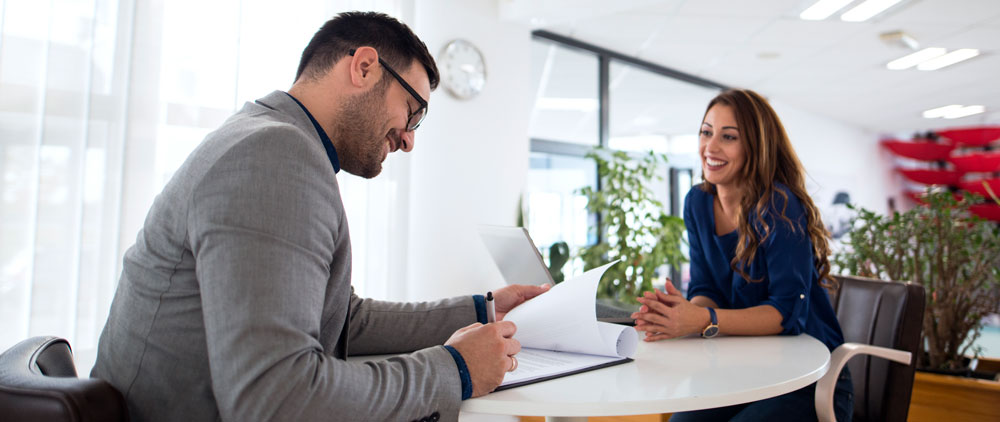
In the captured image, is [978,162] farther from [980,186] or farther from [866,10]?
[866,10]

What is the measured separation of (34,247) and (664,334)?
2175 millimetres

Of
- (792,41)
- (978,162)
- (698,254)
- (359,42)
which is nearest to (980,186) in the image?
(978,162)

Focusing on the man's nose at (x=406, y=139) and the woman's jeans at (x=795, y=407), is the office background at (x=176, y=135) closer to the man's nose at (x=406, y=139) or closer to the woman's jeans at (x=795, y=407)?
the man's nose at (x=406, y=139)

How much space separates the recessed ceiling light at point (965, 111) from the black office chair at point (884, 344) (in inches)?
316

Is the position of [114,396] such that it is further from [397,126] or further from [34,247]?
[34,247]

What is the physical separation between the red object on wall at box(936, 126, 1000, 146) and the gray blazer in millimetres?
11227

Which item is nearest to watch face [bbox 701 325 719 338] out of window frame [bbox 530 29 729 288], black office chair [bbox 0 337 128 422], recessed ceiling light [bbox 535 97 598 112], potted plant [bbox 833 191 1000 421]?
black office chair [bbox 0 337 128 422]

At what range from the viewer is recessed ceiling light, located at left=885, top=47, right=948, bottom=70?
534 cm

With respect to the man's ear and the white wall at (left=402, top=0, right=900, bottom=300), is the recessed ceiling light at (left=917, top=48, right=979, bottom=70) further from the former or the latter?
the man's ear

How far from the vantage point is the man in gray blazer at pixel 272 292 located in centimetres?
70

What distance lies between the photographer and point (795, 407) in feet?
4.54

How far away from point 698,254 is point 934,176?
10341 millimetres

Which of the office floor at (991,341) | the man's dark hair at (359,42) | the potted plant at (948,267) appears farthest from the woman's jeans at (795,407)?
the office floor at (991,341)

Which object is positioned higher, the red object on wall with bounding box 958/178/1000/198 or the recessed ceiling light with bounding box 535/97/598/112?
the recessed ceiling light with bounding box 535/97/598/112
